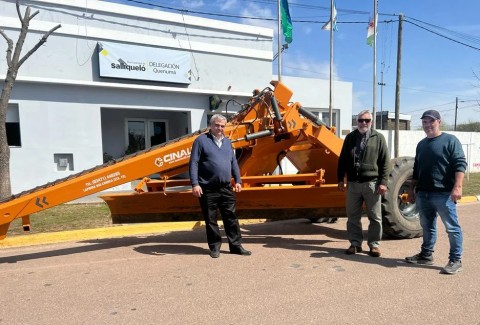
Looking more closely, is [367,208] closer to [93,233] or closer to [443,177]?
[443,177]

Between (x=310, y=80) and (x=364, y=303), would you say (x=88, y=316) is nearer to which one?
(x=364, y=303)

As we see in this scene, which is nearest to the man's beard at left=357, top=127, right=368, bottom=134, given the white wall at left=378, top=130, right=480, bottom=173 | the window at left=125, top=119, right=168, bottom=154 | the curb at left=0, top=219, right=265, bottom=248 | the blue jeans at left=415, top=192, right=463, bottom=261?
the blue jeans at left=415, top=192, right=463, bottom=261

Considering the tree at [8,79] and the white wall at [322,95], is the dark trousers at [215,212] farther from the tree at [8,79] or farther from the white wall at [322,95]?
the white wall at [322,95]

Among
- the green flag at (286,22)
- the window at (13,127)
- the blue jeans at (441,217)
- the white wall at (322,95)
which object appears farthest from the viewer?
the green flag at (286,22)

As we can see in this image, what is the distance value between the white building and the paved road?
19.1ft

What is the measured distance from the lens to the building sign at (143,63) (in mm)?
11086

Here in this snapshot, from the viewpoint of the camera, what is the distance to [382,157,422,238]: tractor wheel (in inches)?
212

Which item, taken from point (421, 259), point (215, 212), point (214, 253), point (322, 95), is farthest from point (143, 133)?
point (421, 259)

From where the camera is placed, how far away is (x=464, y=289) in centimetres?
371

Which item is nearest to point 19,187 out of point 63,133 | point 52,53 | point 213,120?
point 63,133

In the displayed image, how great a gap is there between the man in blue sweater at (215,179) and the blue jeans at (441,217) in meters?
2.14

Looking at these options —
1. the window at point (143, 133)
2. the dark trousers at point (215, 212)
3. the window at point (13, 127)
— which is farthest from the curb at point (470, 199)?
the window at point (13, 127)

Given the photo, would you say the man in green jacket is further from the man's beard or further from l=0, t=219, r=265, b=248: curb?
l=0, t=219, r=265, b=248: curb

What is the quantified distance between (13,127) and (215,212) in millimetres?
8114
